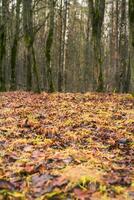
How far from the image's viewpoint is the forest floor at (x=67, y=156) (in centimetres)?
419

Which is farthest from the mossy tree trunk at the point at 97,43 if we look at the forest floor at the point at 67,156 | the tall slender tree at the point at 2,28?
the tall slender tree at the point at 2,28

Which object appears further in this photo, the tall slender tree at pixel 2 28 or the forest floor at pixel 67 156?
the tall slender tree at pixel 2 28

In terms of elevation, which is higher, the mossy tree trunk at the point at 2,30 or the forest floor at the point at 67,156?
the mossy tree trunk at the point at 2,30

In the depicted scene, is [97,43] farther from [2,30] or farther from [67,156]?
[67,156]

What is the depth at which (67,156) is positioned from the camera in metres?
5.27

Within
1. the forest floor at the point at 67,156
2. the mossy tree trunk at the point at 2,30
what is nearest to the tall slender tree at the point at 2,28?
the mossy tree trunk at the point at 2,30

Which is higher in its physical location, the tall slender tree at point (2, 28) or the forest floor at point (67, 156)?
the tall slender tree at point (2, 28)

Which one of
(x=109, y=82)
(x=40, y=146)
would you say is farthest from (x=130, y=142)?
(x=109, y=82)

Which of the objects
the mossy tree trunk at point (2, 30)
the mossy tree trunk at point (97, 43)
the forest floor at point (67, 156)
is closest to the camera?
the forest floor at point (67, 156)

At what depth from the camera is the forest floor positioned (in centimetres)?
419

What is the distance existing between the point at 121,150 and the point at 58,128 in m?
1.82

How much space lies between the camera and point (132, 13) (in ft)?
43.3

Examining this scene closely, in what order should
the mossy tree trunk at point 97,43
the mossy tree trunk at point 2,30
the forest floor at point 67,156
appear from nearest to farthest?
the forest floor at point 67,156 < the mossy tree trunk at point 97,43 < the mossy tree trunk at point 2,30

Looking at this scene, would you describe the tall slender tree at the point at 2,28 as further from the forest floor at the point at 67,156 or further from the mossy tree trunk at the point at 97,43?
the forest floor at the point at 67,156
